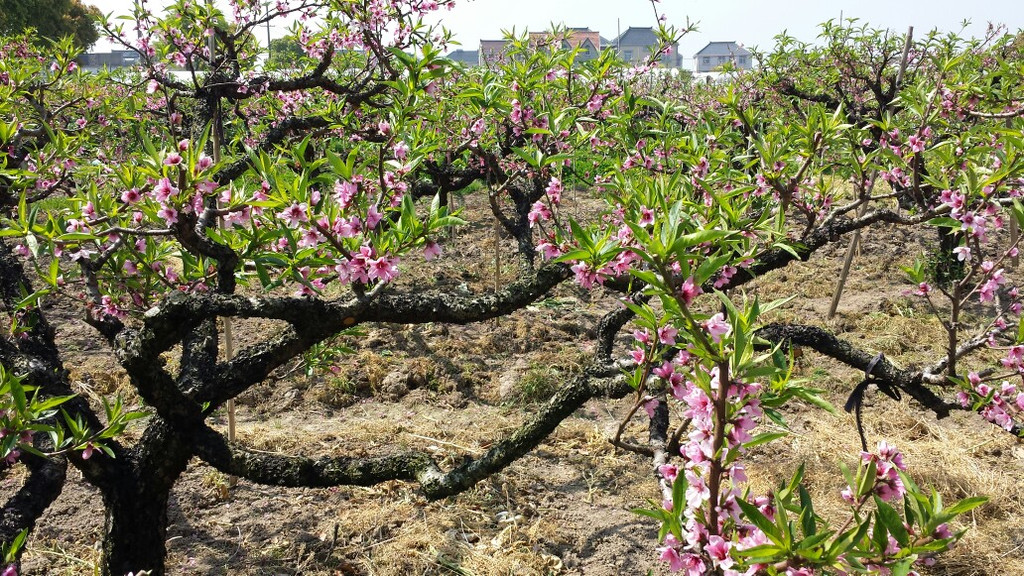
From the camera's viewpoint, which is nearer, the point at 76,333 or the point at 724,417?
the point at 724,417

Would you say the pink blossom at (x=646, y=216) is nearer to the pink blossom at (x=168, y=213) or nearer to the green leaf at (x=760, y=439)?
→ the green leaf at (x=760, y=439)

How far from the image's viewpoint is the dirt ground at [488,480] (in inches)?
109

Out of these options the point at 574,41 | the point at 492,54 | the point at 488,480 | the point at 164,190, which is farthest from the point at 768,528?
the point at 492,54

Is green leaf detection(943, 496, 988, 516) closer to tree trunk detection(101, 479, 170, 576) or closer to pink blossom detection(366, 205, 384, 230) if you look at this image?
pink blossom detection(366, 205, 384, 230)

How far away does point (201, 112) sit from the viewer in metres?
4.70

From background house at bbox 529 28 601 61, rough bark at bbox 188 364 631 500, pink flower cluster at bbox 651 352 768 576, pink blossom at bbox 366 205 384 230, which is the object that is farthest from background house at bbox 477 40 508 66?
pink flower cluster at bbox 651 352 768 576

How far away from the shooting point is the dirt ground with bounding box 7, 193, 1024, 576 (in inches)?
109

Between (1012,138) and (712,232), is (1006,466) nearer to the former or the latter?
(1012,138)

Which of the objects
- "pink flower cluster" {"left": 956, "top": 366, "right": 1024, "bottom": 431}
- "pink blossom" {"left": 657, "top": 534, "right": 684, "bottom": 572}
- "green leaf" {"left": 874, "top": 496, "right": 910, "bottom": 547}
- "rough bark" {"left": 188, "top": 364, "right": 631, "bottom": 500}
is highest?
"green leaf" {"left": 874, "top": 496, "right": 910, "bottom": 547}

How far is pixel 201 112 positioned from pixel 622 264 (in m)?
4.00

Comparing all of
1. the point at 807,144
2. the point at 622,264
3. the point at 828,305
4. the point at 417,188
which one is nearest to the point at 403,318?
the point at 622,264

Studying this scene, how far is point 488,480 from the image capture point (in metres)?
3.36

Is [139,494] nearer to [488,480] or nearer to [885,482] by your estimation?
[488,480]

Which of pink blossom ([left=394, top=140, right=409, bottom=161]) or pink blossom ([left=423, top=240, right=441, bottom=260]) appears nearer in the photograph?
pink blossom ([left=423, top=240, right=441, bottom=260])
